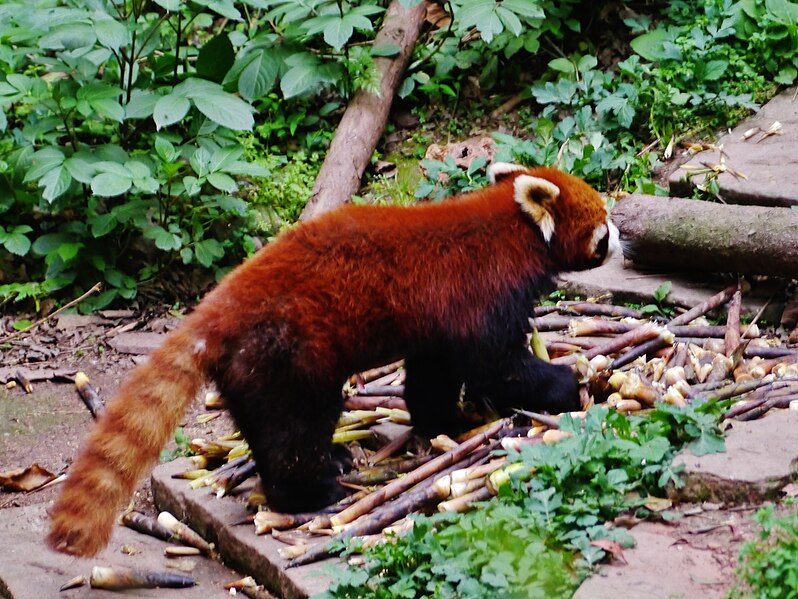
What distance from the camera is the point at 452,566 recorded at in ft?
11.9

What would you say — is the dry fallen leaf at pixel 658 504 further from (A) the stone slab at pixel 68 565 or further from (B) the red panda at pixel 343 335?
(A) the stone slab at pixel 68 565

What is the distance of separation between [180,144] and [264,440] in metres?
4.21

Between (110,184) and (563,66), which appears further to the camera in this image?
(563,66)

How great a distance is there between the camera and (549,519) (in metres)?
3.76

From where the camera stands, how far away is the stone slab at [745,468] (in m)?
3.73

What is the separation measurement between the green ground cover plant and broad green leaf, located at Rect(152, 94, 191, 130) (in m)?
4.19

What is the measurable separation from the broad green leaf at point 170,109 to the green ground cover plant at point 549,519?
4.19 meters

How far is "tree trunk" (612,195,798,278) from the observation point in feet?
18.9

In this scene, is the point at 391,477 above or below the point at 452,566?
below

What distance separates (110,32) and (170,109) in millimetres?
665

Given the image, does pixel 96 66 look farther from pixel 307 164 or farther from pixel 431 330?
pixel 431 330

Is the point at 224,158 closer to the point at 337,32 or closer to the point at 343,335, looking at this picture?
the point at 337,32

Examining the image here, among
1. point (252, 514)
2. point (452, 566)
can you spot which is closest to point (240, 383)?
point (252, 514)

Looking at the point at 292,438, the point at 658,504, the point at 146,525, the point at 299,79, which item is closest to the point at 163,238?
the point at 299,79
